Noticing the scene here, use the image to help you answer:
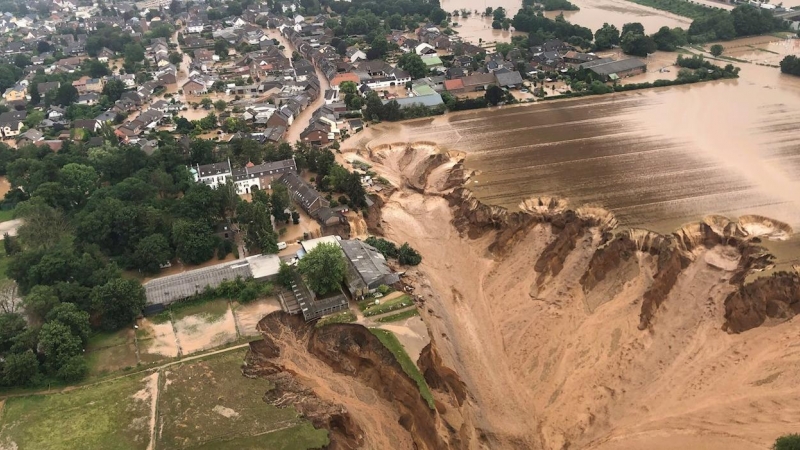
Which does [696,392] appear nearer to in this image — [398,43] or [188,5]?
[398,43]

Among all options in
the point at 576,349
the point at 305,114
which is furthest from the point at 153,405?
the point at 305,114

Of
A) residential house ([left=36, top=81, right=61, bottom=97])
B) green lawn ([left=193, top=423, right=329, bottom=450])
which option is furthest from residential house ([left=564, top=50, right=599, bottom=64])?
residential house ([left=36, top=81, right=61, bottom=97])

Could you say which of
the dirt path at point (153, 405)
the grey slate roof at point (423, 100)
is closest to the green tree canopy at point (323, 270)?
the dirt path at point (153, 405)

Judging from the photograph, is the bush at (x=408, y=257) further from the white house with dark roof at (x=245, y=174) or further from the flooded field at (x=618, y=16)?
the flooded field at (x=618, y=16)

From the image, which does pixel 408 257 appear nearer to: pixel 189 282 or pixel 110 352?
pixel 189 282

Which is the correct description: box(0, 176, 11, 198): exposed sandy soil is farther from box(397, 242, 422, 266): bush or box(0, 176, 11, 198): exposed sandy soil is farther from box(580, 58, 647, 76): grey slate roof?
box(580, 58, 647, 76): grey slate roof

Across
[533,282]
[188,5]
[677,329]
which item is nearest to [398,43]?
[188,5]
